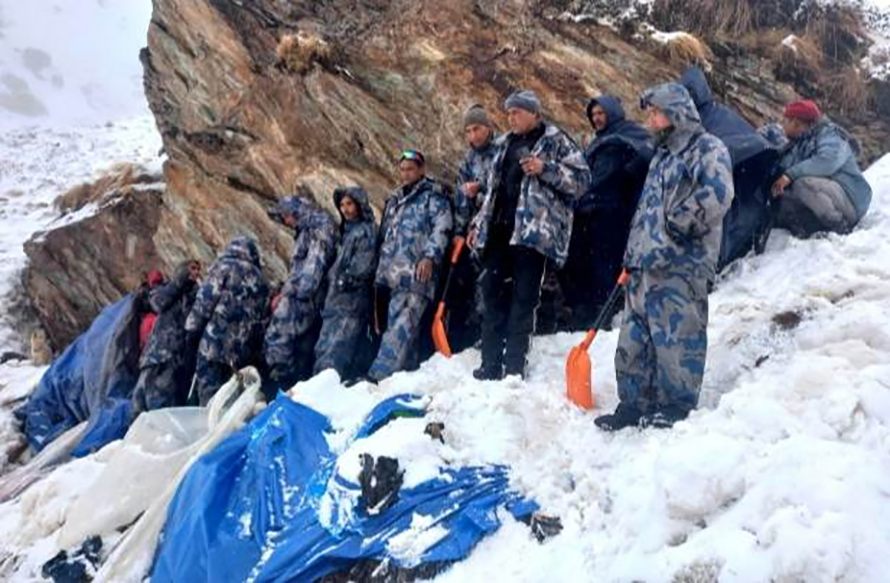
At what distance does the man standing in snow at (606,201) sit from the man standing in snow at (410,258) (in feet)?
3.77

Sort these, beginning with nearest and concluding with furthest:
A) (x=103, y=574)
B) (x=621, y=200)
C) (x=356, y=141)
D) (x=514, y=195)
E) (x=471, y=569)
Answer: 1. (x=471, y=569)
2. (x=103, y=574)
3. (x=514, y=195)
4. (x=621, y=200)
5. (x=356, y=141)

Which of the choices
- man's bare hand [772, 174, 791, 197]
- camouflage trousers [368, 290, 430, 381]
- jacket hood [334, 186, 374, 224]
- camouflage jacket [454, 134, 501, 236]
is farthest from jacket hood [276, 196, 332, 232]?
man's bare hand [772, 174, 791, 197]

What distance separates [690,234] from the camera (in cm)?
377

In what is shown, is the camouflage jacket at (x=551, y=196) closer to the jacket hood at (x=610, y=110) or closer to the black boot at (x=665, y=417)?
the jacket hood at (x=610, y=110)

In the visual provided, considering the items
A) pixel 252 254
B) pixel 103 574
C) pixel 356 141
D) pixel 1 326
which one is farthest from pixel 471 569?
pixel 1 326

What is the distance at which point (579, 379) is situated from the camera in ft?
14.3

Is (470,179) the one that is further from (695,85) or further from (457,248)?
(695,85)

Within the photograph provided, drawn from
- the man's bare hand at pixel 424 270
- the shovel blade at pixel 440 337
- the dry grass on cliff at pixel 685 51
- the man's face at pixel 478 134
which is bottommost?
the shovel blade at pixel 440 337

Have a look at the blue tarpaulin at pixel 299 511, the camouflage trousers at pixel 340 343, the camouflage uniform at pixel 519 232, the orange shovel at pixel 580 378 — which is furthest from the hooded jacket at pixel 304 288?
the orange shovel at pixel 580 378

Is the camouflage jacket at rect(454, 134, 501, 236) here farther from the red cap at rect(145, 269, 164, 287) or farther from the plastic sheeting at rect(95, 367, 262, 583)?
the red cap at rect(145, 269, 164, 287)

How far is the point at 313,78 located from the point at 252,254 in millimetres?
3453

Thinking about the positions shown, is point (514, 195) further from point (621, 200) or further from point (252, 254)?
point (252, 254)

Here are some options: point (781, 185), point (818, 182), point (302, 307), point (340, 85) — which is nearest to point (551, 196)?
point (781, 185)

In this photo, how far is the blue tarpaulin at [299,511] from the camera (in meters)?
3.23
